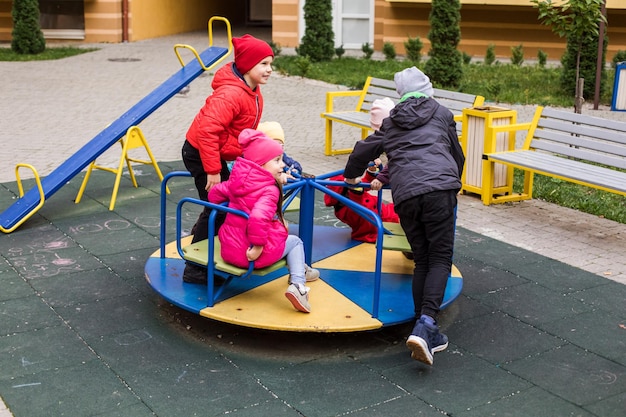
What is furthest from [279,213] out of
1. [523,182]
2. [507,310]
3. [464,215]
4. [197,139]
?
[523,182]

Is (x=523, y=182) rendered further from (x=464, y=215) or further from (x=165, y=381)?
(x=165, y=381)

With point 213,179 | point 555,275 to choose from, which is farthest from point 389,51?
point 213,179

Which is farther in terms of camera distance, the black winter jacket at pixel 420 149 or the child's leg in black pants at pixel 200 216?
the child's leg in black pants at pixel 200 216

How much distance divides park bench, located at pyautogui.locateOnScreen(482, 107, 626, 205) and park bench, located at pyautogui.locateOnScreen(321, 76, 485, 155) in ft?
2.40

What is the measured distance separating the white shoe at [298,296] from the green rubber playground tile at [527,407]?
1.16 metres

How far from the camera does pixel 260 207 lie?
4.96 m

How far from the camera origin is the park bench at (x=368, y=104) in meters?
9.46

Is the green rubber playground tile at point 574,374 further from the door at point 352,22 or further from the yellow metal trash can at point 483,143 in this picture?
the door at point 352,22

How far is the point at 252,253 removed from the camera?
500cm

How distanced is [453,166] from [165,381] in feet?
6.46

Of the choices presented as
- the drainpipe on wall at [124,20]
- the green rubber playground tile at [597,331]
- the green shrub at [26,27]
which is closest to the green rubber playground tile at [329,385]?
the green rubber playground tile at [597,331]

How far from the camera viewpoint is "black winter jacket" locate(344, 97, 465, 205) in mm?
4879

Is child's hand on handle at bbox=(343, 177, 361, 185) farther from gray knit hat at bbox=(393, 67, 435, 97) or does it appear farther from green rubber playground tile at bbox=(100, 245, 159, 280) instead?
green rubber playground tile at bbox=(100, 245, 159, 280)

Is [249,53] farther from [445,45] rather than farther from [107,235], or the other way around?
[445,45]
